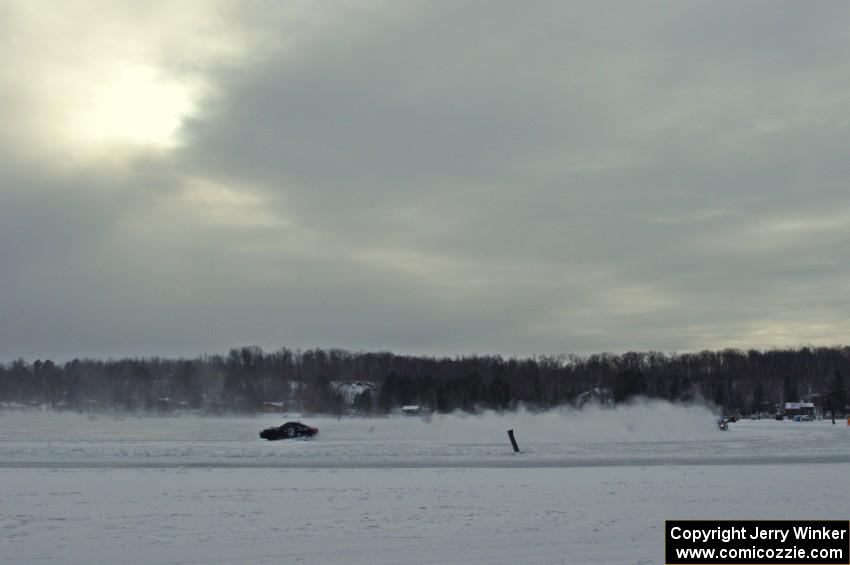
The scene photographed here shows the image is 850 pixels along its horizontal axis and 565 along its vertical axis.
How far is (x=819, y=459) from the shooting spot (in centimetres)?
3334

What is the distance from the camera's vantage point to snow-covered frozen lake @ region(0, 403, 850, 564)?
1396 cm

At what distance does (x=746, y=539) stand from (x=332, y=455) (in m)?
23.3

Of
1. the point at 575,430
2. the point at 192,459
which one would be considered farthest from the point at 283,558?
the point at 575,430

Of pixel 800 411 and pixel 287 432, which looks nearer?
pixel 287 432

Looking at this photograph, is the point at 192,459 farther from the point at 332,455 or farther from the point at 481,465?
the point at 481,465

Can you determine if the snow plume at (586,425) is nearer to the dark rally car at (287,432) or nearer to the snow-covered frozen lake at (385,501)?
the dark rally car at (287,432)

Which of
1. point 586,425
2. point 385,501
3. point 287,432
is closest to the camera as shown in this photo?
point 385,501

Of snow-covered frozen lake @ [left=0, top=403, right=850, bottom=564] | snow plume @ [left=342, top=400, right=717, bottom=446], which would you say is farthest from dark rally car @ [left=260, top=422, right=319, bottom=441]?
snow-covered frozen lake @ [left=0, top=403, right=850, bottom=564]

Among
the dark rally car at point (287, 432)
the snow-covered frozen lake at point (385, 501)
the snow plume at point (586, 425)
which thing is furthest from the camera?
the snow plume at point (586, 425)

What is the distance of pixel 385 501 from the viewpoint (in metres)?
19.7

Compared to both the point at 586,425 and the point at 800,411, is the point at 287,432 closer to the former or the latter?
the point at 586,425

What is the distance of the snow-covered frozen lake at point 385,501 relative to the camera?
13961 mm

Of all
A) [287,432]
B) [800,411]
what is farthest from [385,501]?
[800,411]

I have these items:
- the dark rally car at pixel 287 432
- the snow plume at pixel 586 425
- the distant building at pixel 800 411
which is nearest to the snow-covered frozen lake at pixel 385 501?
the dark rally car at pixel 287 432
